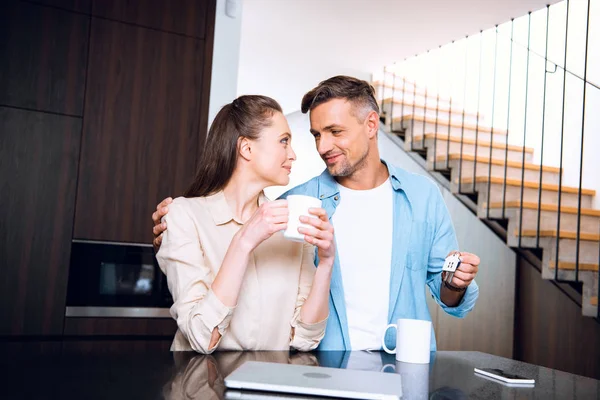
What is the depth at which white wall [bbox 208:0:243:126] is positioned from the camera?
317 cm

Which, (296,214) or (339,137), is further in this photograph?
(339,137)

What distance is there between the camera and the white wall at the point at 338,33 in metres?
4.07

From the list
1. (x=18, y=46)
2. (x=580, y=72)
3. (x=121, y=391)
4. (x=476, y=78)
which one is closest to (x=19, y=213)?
(x=18, y=46)

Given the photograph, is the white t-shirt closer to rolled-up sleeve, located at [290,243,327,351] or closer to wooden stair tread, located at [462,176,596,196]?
rolled-up sleeve, located at [290,243,327,351]

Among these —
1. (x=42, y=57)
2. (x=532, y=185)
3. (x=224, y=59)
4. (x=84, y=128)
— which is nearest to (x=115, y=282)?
(x=84, y=128)

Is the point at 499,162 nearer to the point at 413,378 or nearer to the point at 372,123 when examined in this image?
the point at 372,123

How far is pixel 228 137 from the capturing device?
4.77ft

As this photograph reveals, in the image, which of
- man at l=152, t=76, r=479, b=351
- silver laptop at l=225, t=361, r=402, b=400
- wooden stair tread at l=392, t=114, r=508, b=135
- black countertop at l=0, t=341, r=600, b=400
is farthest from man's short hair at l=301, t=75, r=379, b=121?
wooden stair tread at l=392, t=114, r=508, b=135

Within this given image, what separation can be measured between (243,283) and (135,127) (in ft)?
5.99

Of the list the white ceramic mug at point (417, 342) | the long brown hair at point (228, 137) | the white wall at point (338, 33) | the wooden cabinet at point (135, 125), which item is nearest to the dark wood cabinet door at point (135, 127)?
the wooden cabinet at point (135, 125)

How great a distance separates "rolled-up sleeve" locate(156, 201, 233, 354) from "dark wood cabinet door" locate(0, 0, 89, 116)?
69.2 inches

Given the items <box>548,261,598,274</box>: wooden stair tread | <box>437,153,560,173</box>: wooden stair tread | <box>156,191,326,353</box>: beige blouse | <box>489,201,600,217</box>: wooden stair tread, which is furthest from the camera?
<box>437,153,560,173</box>: wooden stair tread

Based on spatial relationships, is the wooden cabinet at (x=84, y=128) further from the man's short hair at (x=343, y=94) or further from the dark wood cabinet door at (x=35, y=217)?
the man's short hair at (x=343, y=94)

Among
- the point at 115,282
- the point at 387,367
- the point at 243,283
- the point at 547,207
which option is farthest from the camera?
the point at 547,207
